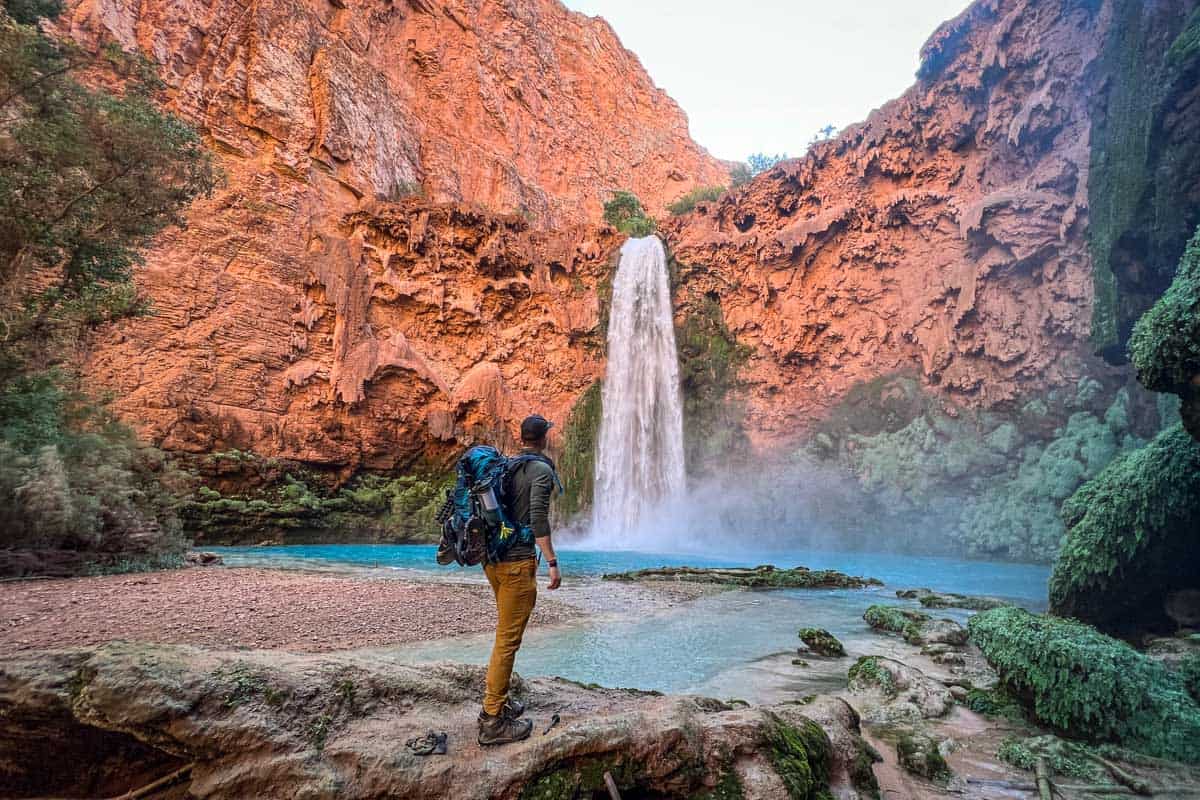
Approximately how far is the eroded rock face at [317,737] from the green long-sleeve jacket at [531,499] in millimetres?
901

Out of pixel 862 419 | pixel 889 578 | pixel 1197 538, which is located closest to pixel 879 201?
pixel 862 419

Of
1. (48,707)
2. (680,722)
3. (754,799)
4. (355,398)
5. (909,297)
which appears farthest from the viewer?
(909,297)

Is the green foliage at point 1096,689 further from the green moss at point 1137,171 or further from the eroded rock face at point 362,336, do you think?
the eroded rock face at point 362,336

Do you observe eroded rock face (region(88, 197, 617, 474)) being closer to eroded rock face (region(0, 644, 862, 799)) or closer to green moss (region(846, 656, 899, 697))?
green moss (region(846, 656, 899, 697))

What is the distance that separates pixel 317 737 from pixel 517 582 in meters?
1.07

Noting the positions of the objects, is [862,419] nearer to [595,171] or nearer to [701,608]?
[701,608]

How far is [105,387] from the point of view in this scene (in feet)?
64.1

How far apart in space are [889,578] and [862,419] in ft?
39.4

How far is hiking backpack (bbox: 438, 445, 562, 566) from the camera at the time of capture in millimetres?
2938

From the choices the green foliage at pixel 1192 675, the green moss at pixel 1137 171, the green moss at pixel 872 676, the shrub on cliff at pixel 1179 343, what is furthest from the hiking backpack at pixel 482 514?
the green moss at pixel 1137 171

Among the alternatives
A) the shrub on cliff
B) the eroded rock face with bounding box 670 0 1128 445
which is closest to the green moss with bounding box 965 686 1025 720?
the shrub on cliff

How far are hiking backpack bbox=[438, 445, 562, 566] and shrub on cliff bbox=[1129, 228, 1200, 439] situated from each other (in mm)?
6763

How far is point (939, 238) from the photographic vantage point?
2531 cm

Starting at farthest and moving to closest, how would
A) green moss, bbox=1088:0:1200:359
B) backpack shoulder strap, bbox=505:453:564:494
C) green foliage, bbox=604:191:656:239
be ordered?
green foliage, bbox=604:191:656:239 → green moss, bbox=1088:0:1200:359 → backpack shoulder strap, bbox=505:453:564:494
